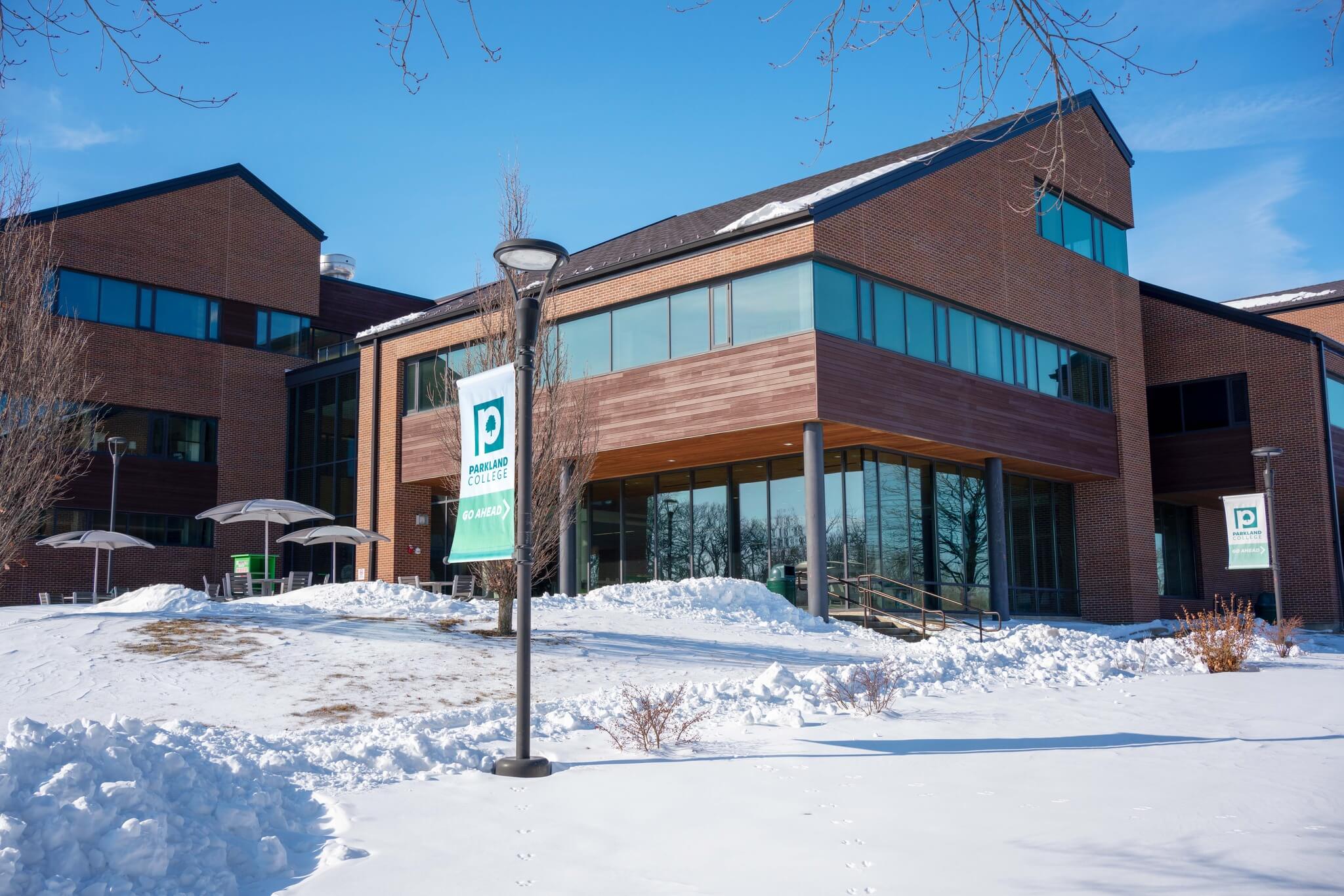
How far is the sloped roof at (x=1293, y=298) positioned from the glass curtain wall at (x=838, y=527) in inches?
596

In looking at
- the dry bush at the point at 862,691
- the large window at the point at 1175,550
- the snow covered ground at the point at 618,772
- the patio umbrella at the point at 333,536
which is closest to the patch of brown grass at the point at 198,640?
the snow covered ground at the point at 618,772

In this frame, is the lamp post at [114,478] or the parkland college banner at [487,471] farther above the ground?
the lamp post at [114,478]

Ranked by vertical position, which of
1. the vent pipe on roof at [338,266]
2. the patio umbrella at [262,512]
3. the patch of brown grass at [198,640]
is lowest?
the patch of brown grass at [198,640]

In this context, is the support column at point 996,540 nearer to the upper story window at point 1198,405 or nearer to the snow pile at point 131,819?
the upper story window at point 1198,405

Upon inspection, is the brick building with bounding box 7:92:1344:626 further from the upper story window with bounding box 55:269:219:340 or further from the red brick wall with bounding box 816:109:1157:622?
the upper story window with bounding box 55:269:219:340

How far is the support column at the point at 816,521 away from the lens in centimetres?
2116

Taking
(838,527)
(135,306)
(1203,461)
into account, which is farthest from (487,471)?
(1203,461)

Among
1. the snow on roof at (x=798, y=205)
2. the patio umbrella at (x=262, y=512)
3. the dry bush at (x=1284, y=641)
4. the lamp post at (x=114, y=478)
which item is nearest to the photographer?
the dry bush at (x=1284, y=641)

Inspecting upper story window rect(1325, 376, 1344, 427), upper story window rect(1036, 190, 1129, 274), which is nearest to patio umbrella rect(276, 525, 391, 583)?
upper story window rect(1036, 190, 1129, 274)

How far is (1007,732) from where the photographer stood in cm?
1021

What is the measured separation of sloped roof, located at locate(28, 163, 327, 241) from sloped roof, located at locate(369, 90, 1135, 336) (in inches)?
357

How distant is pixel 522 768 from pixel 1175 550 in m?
31.1

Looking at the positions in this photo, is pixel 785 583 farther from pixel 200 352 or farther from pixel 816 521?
pixel 200 352

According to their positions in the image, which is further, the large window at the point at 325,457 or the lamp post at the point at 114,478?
the large window at the point at 325,457
